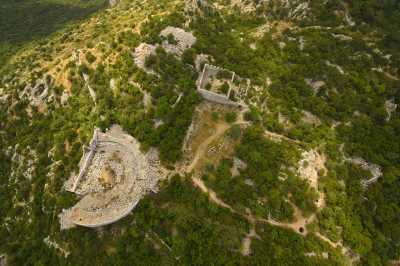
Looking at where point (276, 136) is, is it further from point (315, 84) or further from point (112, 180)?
point (112, 180)

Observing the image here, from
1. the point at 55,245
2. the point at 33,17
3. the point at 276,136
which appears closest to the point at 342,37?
the point at 276,136

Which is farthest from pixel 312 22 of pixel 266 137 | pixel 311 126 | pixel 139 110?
pixel 139 110

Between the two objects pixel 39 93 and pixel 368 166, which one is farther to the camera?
pixel 39 93

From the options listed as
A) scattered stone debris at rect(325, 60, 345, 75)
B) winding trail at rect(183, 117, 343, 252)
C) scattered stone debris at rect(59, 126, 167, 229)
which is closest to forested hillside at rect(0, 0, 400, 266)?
winding trail at rect(183, 117, 343, 252)

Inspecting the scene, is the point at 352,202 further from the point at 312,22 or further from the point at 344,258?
the point at 312,22

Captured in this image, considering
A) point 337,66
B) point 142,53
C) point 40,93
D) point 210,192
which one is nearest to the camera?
point 210,192

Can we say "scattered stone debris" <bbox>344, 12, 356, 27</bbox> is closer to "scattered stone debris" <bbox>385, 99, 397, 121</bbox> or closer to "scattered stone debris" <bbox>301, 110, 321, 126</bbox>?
"scattered stone debris" <bbox>385, 99, 397, 121</bbox>
